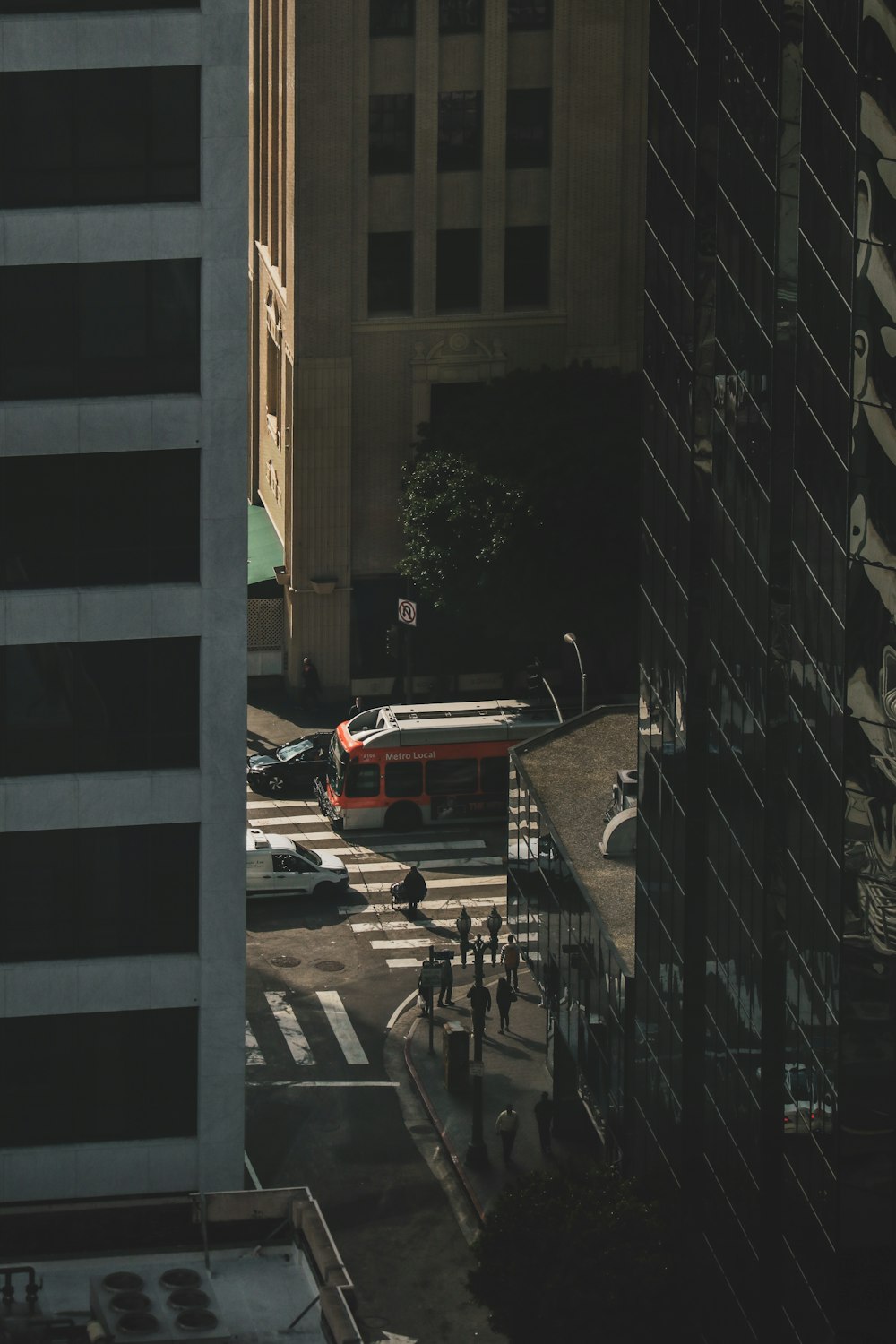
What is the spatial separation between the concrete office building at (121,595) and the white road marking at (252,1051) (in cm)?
1468

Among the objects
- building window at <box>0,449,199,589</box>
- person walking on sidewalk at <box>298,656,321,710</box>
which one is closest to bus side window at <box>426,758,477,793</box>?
person walking on sidewalk at <box>298,656,321,710</box>

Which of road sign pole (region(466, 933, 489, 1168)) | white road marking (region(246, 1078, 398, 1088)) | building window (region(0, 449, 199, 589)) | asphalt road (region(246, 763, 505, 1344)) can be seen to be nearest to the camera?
building window (region(0, 449, 199, 589))

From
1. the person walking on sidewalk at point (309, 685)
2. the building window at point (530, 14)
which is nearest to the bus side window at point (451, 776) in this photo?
the person walking on sidewalk at point (309, 685)

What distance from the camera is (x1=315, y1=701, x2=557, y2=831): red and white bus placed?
69.6 meters

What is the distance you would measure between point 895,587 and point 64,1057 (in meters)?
15.6

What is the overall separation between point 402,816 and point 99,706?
31.4m

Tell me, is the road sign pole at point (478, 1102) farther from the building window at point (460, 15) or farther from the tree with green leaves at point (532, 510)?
the building window at point (460, 15)

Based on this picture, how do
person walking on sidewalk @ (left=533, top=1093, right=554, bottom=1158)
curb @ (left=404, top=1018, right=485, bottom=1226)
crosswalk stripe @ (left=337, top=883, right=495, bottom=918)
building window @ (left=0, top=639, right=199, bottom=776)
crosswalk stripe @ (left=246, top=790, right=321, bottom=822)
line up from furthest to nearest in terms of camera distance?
crosswalk stripe @ (left=246, top=790, right=321, bottom=822) → crosswalk stripe @ (left=337, top=883, right=495, bottom=918) → person walking on sidewalk @ (left=533, top=1093, right=554, bottom=1158) → curb @ (left=404, top=1018, right=485, bottom=1226) → building window @ (left=0, top=639, right=199, bottom=776)

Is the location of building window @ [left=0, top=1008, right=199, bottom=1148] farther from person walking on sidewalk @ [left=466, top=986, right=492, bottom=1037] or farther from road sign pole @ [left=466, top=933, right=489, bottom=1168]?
person walking on sidewalk @ [left=466, top=986, right=492, bottom=1037]

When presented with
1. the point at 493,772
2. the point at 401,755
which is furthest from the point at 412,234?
the point at 493,772

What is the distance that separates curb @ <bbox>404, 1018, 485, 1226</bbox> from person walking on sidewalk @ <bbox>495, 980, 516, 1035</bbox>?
2.04 meters

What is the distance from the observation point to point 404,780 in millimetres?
69875

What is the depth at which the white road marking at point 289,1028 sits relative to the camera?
56.4 m

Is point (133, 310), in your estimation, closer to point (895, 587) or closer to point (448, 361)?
point (895, 587)
